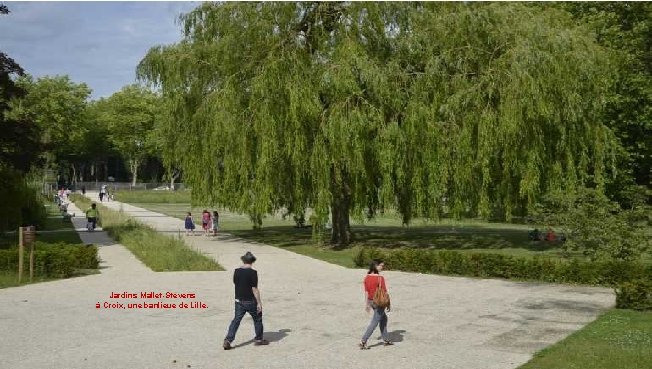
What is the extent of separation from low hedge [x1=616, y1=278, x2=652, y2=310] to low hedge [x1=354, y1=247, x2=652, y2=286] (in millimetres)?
2382

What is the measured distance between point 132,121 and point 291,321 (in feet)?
→ 269

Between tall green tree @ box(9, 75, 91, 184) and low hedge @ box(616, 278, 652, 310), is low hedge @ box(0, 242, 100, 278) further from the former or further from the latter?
tall green tree @ box(9, 75, 91, 184)

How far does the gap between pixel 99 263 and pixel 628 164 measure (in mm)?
26412

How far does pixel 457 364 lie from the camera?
911 centimetres

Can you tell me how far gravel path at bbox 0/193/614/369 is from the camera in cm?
943

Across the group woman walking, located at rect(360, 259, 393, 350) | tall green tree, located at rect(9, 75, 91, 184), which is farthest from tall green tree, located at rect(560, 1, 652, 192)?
tall green tree, located at rect(9, 75, 91, 184)

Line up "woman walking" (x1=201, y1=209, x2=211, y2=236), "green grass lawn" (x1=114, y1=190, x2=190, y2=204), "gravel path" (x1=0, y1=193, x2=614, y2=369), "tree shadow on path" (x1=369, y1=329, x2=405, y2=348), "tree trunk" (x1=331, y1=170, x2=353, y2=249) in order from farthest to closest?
"green grass lawn" (x1=114, y1=190, x2=190, y2=204)
"woman walking" (x1=201, y1=209, x2=211, y2=236)
"tree trunk" (x1=331, y1=170, x2=353, y2=249)
"tree shadow on path" (x1=369, y1=329, x2=405, y2=348)
"gravel path" (x1=0, y1=193, x2=614, y2=369)

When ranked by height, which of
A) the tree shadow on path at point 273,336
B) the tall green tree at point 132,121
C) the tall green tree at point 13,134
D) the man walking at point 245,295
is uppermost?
the tall green tree at point 132,121

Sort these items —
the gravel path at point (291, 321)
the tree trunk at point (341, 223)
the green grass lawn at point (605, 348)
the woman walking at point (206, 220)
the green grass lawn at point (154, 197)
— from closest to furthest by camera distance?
the green grass lawn at point (605, 348) → the gravel path at point (291, 321) → the tree trunk at point (341, 223) → the woman walking at point (206, 220) → the green grass lawn at point (154, 197)

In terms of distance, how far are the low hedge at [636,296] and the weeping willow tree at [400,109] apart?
377 inches

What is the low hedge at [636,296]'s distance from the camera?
13.1m
